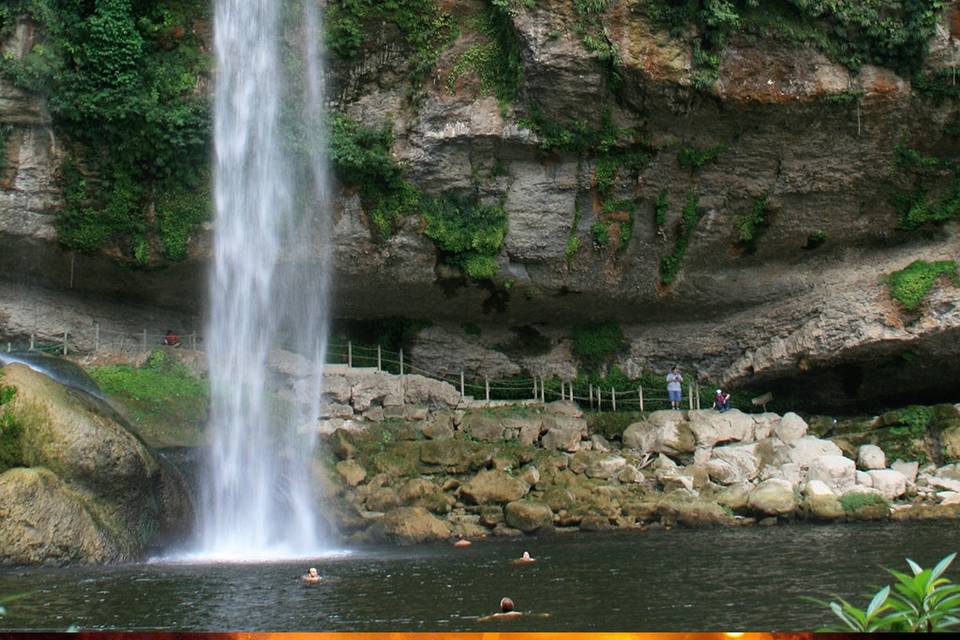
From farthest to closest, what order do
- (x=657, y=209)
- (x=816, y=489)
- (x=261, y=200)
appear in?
(x=657, y=209), (x=261, y=200), (x=816, y=489)

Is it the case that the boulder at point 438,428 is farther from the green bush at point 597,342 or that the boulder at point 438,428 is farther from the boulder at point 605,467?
the green bush at point 597,342

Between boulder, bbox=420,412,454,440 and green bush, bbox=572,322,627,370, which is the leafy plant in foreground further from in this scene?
green bush, bbox=572,322,627,370

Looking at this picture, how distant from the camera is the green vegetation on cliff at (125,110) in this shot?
17875 mm

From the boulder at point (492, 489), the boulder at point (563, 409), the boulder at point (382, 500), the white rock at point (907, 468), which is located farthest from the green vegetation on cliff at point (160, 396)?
the white rock at point (907, 468)

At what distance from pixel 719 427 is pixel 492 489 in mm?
5798

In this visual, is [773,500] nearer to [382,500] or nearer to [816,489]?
[816,489]

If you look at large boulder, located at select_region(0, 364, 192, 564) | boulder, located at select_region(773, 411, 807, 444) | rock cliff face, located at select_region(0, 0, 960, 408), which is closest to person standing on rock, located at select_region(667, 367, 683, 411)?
rock cliff face, located at select_region(0, 0, 960, 408)

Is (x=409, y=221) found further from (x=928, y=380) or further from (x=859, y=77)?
(x=928, y=380)

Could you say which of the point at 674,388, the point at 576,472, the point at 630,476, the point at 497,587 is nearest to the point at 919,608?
the point at 497,587

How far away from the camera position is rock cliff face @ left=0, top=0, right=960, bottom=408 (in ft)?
60.5

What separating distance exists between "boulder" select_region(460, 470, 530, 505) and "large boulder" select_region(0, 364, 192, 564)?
498 centimetres

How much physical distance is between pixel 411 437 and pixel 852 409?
1134 centimetres

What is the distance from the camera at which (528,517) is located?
15.8 m

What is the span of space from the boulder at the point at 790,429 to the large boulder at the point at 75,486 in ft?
40.1
